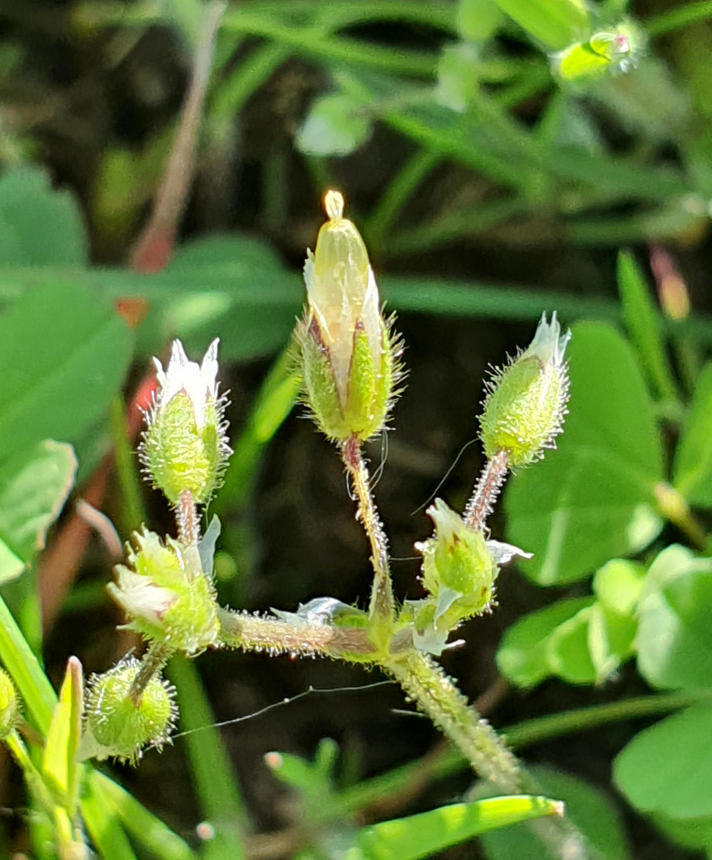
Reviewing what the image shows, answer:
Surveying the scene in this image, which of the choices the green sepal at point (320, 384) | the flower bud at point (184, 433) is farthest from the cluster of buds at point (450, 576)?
the flower bud at point (184, 433)

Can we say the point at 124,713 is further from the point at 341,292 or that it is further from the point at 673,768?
the point at 673,768

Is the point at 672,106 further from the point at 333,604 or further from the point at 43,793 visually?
the point at 43,793

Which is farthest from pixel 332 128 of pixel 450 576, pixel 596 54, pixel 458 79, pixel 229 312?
pixel 450 576

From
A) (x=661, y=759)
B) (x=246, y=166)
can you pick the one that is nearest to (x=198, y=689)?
(x=661, y=759)

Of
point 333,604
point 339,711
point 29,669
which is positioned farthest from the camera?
point 339,711

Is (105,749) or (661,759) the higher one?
(105,749)
